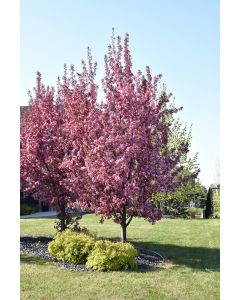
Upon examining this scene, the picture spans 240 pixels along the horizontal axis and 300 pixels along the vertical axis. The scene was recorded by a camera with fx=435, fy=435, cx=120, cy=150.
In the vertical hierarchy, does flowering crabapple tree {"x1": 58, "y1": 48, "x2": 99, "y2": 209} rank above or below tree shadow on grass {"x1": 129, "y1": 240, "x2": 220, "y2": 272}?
above

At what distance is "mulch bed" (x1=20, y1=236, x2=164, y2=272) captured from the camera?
27.7 ft

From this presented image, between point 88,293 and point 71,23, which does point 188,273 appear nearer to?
point 88,293

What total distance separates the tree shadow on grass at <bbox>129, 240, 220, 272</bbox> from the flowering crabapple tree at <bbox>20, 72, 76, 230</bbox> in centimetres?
262

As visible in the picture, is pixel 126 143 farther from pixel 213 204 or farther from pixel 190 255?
pixel 213 204

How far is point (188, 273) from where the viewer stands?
791 centimetres

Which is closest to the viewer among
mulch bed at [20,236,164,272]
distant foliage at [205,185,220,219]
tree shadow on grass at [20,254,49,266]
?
mulch bed at [20,236,164,272]

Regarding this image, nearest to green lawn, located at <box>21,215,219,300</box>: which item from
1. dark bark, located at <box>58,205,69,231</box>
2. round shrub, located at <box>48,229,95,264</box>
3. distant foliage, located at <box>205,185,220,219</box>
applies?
round shrub, located at <box>48,229,95,264</box>

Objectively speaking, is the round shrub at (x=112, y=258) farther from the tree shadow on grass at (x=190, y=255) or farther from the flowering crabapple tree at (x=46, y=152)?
the flowering crabapple tree at (x=46, y=152)

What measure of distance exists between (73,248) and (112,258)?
1.05 metres

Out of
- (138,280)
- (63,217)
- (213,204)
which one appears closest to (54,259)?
(138,280)

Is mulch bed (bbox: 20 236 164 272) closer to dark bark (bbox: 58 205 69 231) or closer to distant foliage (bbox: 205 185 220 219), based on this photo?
dark bark (bbox: 58 205 69 231)
